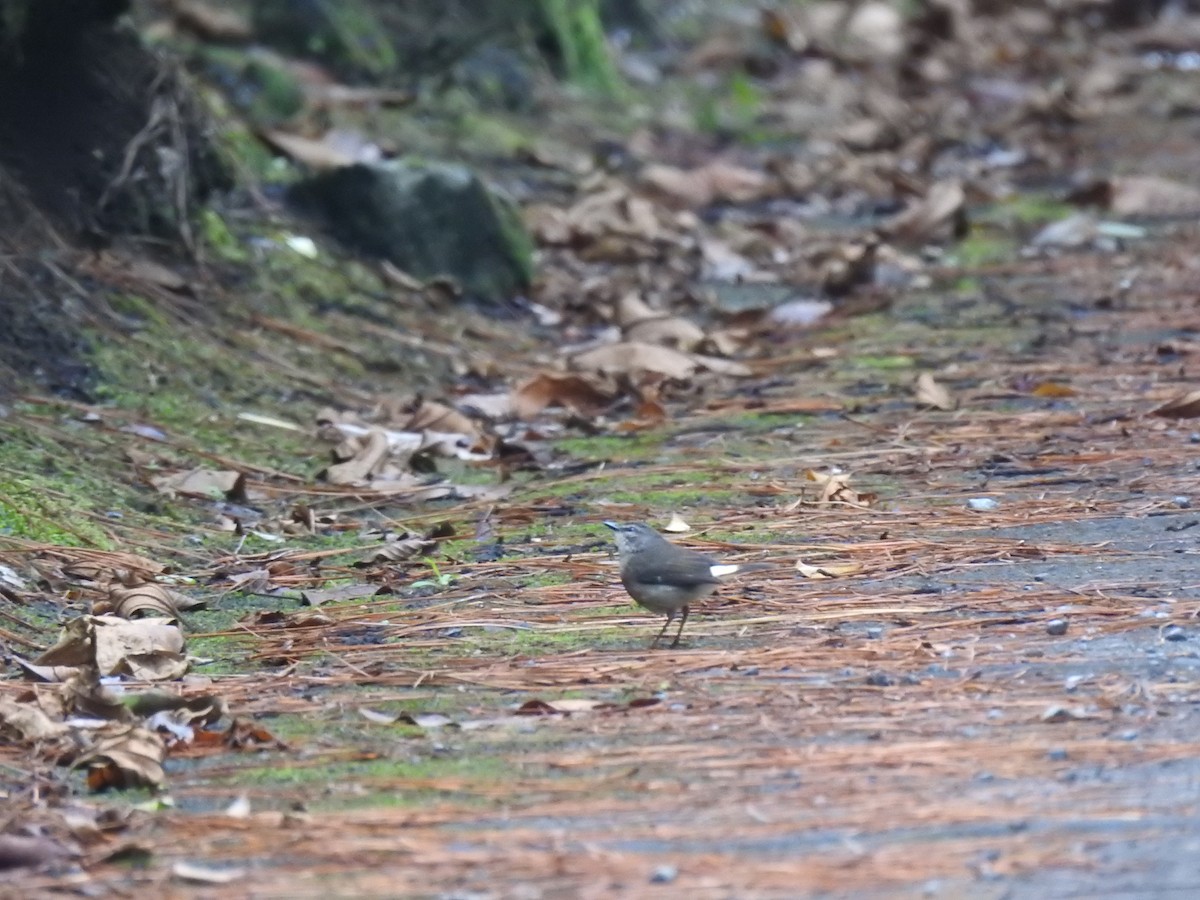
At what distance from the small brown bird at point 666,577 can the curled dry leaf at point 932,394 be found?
Answer: 1777 millimetres

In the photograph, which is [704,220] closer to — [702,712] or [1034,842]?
[702,712]

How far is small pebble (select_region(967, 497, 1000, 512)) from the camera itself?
15.2ft

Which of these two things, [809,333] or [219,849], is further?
[809,333]

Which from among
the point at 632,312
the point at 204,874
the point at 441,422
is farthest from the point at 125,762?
the point at 632,312

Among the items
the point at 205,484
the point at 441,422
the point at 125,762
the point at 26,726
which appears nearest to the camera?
the point at 125,762

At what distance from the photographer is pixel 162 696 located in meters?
3.46

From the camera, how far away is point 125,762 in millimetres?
3113

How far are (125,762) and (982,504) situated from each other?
2314 mm

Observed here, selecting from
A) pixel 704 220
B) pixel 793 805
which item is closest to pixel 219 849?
pixel 793 805

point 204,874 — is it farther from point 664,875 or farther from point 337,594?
point 337,594

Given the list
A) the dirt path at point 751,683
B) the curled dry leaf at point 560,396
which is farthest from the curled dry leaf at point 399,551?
the curled dry leaf at point 560,396

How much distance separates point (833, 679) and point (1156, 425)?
211cm

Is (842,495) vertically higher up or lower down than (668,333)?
higher up

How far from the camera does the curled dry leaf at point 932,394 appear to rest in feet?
A: 18.4
